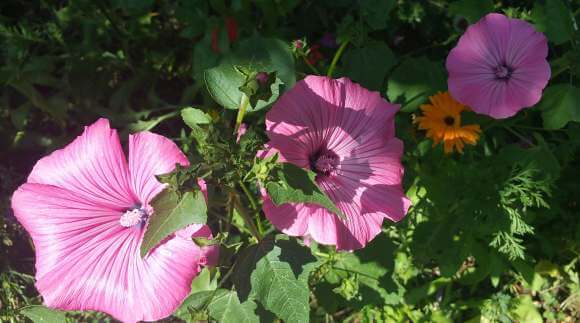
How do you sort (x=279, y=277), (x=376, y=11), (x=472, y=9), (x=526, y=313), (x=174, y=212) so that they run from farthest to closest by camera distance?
(x=526, y=313) < (x=472, y=9) < (x=376, y=11) < (x=279, y=277) < (x=174, y=212)

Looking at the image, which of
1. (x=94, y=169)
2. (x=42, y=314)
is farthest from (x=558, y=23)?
Result: (x=42, y=314)

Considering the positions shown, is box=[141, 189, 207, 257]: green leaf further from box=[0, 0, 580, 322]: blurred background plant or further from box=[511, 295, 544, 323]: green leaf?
box=[511, 295, 544, 323]: green leaf

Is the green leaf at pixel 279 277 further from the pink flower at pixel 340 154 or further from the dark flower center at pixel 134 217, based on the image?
the dark flower center at pixel 134 217

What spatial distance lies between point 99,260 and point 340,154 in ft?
1.94

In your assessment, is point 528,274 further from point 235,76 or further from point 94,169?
point 94,169

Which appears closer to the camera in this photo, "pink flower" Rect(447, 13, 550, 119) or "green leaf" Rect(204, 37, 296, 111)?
"green leaf" Rect(204, 37, 296, 111)

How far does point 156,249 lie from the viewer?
116 centimetres

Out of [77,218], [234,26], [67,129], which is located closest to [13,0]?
[67,129]

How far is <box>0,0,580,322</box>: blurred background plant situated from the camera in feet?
5.23

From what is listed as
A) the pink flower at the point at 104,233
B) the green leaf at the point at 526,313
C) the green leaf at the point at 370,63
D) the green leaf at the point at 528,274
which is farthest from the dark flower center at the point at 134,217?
the green leaf at the point at 526,313

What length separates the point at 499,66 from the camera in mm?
1610

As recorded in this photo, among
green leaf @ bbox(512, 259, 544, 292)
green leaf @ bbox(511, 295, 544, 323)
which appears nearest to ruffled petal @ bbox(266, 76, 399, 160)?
green leaf @ bbox(512, 259, 544, 292)

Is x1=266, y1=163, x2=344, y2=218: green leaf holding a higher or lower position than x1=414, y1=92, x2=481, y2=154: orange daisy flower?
higher

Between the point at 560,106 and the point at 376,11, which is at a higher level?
the point at 376,11
